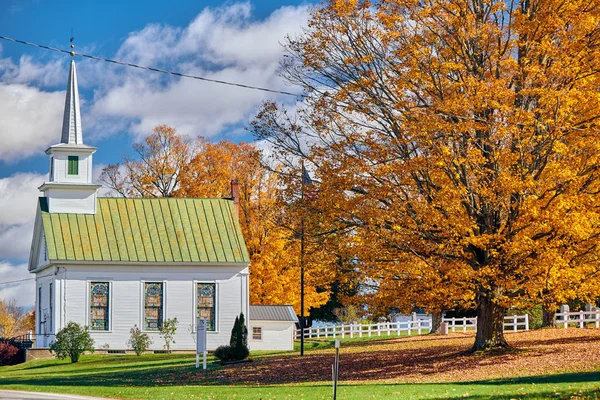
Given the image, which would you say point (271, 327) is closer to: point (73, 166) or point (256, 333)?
point (256, 333)

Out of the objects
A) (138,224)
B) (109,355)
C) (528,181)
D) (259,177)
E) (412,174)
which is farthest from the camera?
(259,177)

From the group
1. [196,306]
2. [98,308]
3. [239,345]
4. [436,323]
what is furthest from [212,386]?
[436,323]

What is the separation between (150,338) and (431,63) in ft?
86.1

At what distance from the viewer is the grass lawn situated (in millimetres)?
22484

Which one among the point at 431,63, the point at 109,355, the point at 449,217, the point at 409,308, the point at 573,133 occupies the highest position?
the point at 431,63

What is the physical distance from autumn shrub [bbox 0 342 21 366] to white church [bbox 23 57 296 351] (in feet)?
5.79

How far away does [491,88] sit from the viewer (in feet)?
85.1

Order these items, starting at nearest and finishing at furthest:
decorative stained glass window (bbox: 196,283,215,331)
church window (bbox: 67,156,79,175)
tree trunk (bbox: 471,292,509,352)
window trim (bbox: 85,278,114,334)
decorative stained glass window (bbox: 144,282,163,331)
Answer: tree trunk (bbox: 471,292,509,352) → window trim (bbox: 85,278,114,334) → decorative stained glass window (bbox: 144,282,163,331) → decorative stained glass window (bbox: 196,283,215,331) → church window (bbox: 67,156,79,175)

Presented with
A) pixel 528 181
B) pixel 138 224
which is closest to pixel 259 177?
pixel 138 224

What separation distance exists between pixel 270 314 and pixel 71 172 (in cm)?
1325

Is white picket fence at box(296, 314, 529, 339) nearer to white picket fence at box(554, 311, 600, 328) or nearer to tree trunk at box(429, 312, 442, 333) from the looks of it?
tree trunk at box(429, 312, 442, 333)

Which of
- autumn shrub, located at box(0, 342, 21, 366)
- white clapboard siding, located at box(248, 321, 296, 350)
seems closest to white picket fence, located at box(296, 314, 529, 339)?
white clapboard siding, located at box(248, 321, 296, 350)

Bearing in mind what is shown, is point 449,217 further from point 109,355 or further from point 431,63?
point 109,355

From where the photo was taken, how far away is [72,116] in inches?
1964
